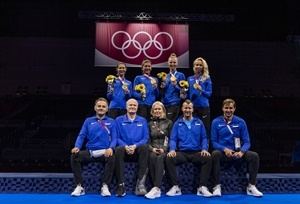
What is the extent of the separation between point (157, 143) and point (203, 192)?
0.92 meters

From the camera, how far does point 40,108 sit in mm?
12977

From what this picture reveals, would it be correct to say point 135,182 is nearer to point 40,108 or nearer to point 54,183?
point 54,183

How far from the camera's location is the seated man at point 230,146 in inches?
160

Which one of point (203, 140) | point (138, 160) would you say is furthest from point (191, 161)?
point (138, 160)

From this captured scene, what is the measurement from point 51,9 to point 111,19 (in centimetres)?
345

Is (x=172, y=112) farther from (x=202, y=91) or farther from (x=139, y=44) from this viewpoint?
(x=139, y=44)

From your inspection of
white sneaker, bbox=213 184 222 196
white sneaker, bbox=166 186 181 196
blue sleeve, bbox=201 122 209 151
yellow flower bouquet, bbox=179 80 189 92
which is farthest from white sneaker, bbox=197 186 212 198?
yellow flower bouquet, bbox=179 80 189 92

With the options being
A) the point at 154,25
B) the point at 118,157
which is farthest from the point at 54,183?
the point at 154,25

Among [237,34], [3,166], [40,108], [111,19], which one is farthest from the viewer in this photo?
[237,34]

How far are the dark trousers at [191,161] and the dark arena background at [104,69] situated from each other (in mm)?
5138

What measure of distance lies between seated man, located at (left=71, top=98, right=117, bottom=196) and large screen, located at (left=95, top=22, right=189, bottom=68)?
6.08 meters

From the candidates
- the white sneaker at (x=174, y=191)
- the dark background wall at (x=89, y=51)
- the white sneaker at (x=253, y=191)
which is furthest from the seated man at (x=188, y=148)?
the dark background wall at (x=89, y=51)

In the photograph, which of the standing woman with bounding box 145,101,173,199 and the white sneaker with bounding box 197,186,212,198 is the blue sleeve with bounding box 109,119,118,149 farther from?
the white sneaker with bounding box 197,186,212,198

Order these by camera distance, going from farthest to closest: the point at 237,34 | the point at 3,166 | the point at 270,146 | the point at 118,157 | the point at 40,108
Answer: the point at 237,34 → the point at 40,108 → the point at 270,146 → the point at 3,166 → the point at 118,157
